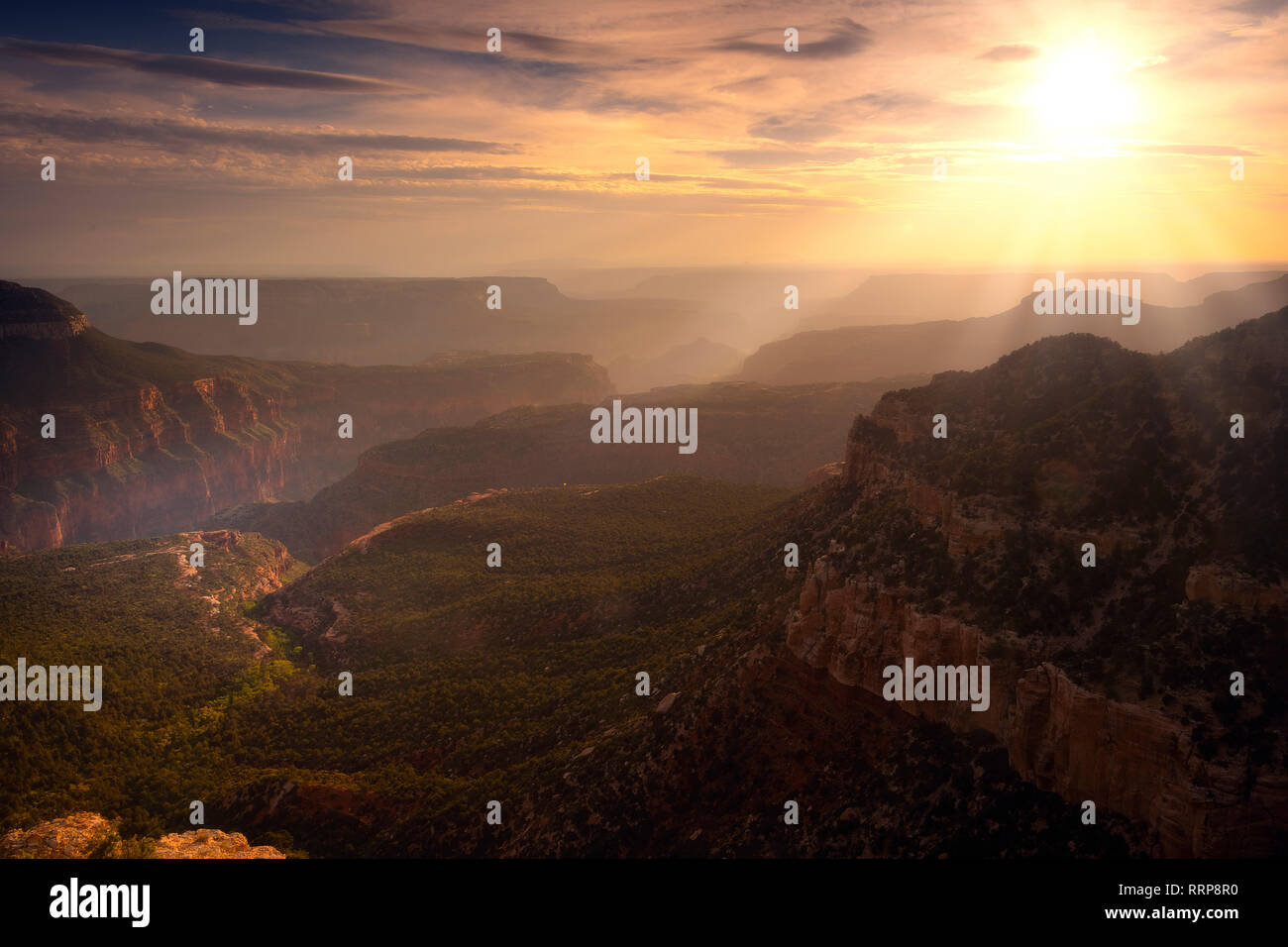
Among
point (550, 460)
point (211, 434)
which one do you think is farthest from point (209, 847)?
point (211, 434)

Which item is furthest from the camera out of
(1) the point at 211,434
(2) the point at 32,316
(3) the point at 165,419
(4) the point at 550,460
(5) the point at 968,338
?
(5) the point at 968,338

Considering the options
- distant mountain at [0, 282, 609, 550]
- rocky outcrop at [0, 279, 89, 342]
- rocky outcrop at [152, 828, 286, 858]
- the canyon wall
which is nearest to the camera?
rocky outcrop at [152, 828, 286, 858]

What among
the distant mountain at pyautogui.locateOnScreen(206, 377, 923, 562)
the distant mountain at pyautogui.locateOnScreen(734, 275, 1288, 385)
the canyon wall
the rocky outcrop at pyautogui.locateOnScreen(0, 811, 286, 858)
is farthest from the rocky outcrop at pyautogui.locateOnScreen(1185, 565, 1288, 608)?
the canyon wall

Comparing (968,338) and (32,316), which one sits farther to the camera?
(968,338)

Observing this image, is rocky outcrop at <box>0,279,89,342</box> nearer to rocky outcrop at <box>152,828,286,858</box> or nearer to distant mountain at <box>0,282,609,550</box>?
distant mountain at <box>0,282,609,550</box>

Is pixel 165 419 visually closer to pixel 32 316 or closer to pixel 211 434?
pixel 211 434

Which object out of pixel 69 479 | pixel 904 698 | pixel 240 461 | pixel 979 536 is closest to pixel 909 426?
pixel 979 536
